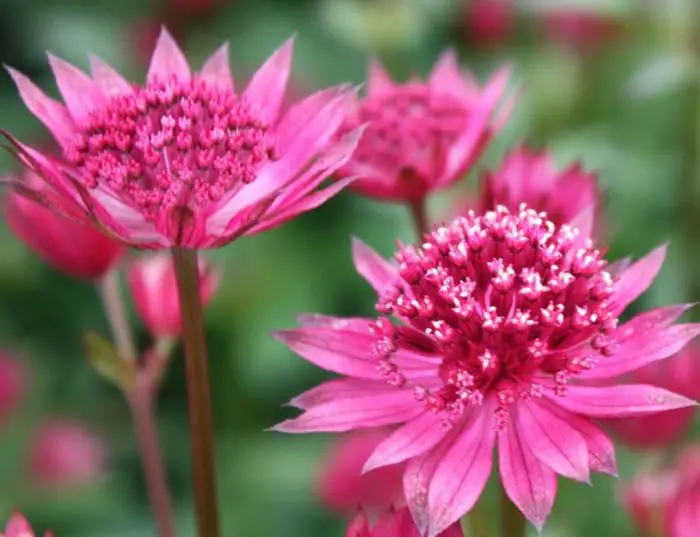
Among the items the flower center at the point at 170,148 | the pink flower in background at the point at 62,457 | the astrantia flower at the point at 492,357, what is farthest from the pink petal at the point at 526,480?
the pink flower in background at the point at 62,457

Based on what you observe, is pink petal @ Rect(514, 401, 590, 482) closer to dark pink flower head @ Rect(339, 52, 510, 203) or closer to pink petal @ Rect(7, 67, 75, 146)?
dark pink flower head @ Rect(339, 52, 510, 203)

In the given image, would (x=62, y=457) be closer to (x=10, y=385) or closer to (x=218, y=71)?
(x=10, y=385)

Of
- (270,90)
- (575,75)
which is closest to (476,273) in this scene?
(270,90)

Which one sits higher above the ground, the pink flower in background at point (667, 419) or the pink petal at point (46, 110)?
the pink petal at point (46, 110)

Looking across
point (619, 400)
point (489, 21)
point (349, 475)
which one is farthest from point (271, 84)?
point (489, 21)

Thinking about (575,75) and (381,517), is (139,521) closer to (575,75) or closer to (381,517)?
(575,75)

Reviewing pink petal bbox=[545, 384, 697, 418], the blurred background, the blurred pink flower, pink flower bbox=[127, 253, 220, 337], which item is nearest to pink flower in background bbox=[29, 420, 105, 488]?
the blurred background

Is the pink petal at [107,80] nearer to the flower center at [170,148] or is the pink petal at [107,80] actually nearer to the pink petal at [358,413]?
the flower center at [170,148]
